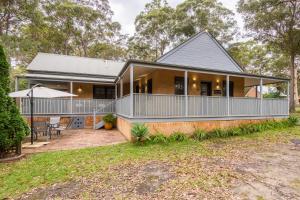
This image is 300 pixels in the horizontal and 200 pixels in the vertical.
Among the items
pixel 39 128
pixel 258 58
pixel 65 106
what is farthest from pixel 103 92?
pixel 258 58

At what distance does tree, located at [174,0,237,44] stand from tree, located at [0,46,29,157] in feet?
78.0

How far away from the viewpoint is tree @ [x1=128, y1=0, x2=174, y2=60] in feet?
99.6

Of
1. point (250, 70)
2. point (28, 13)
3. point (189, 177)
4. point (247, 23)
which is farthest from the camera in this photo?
point (250, 70)

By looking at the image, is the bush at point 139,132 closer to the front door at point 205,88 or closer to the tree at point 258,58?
the front door at point 205,88

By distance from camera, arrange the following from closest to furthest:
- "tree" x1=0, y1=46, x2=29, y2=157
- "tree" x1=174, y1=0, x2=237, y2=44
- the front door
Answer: "tree" x1=0, y1=46, x2=29, y2=157, the front door, "tree" x1=174, y1=0, x2=237, y2=44

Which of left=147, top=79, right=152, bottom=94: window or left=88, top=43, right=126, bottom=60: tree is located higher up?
left=88, top=43, right=126, bottom=60: tree

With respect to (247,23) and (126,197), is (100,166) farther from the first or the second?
(247,23)

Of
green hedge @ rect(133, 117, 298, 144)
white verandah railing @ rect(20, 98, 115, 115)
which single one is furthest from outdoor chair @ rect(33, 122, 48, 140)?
green hedge @ rect(133, 117, 298, 144)

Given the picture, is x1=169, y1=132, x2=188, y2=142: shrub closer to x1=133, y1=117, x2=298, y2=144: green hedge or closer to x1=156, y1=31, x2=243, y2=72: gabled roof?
x1=133, y1=117, x2=298, y2=144: green hedge

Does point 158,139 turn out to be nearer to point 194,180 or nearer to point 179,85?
point 194,180

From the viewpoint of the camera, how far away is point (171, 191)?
4355mm

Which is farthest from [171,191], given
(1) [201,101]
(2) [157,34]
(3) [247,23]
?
(2) [157,34]

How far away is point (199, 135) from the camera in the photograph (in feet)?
32.2

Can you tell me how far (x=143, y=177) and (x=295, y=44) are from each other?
2423 cm
